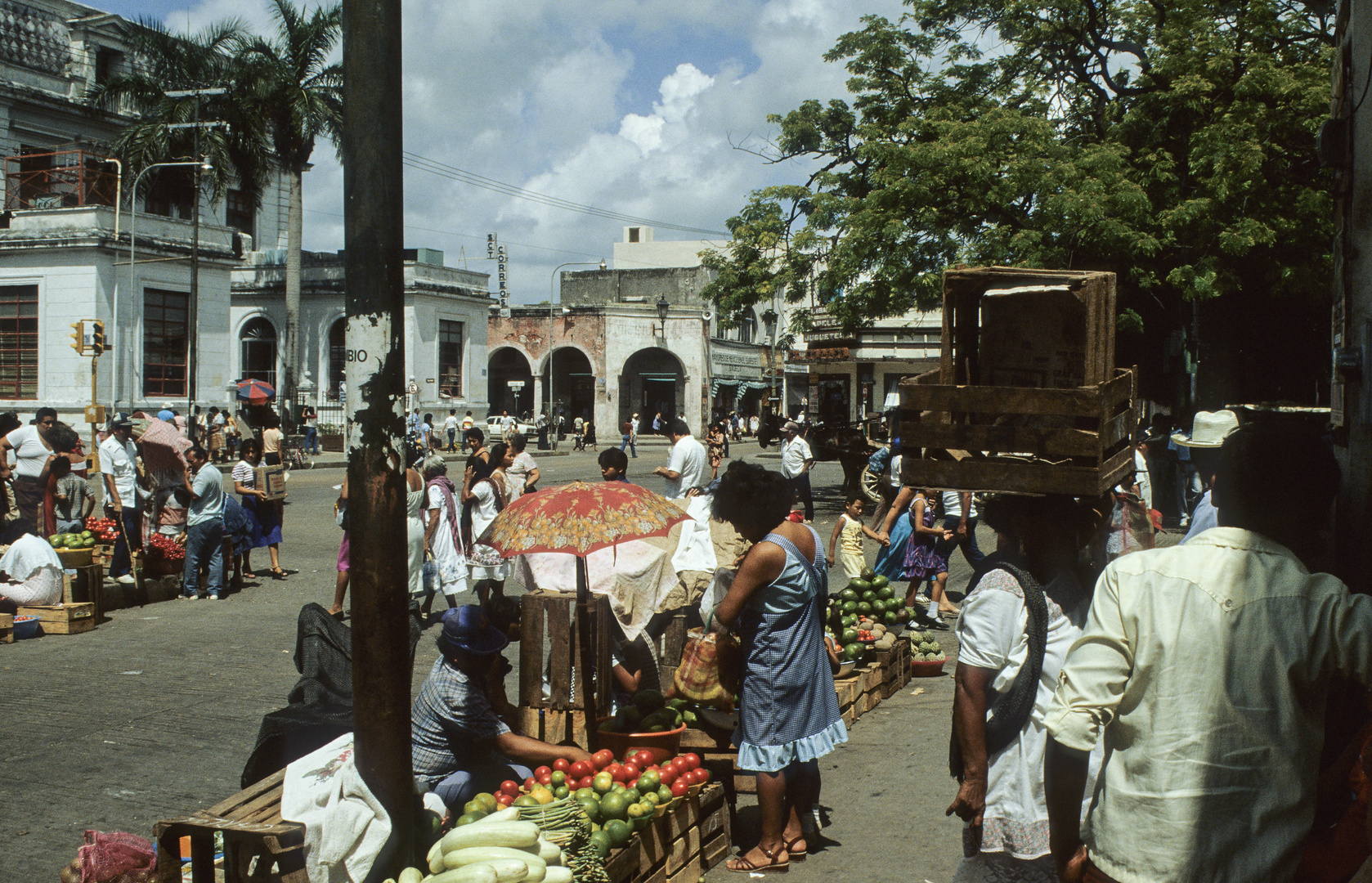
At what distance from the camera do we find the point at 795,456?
45.5 feet

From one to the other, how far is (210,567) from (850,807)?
8310mm

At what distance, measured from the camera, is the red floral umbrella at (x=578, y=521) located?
5.03 m

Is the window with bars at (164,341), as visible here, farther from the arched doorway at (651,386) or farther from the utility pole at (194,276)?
the arched doorway at (651,386)

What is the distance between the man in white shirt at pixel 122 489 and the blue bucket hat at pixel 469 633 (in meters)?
8.11

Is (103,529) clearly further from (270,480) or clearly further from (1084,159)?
(1084,159)

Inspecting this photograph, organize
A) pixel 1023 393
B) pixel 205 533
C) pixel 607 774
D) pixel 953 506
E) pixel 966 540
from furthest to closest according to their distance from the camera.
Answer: pixel 205 533, pixel 953 506, pixel 966 540, pixel 607 774, pixel 1023 393

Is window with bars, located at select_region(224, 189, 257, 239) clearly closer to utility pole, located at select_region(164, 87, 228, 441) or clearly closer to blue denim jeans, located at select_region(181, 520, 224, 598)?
utility pole, located at select_region(164, 87, 228, 441)

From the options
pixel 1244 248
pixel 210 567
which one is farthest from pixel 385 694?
pixel 1244 248

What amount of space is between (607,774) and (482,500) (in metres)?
6.43

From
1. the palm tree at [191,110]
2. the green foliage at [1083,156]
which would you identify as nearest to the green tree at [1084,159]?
the green foliage at [1083,156]

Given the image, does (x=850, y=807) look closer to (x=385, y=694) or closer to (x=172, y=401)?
(x=385, y=694)

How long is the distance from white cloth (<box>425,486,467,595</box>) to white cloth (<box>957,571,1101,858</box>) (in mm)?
7425

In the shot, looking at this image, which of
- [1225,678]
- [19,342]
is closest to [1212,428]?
[1225,678]

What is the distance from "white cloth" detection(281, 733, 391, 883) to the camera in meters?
3.41
